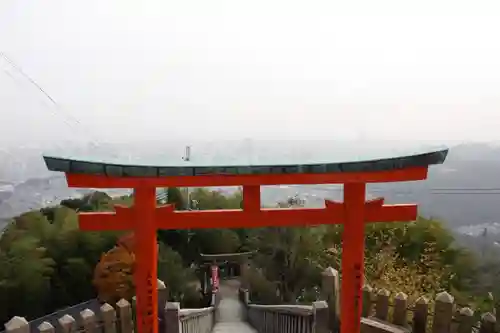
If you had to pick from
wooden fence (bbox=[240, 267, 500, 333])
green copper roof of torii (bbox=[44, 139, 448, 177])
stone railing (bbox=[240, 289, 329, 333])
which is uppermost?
green copper roof of torii (bbox=[44, 139, 448, 177])

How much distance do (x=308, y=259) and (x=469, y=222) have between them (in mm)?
3482

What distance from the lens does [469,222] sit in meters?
9.02

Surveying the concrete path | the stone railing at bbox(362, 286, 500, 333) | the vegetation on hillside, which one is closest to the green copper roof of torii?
the stone railing at bbox(362, 286, 500, 333)

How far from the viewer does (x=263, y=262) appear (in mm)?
9930

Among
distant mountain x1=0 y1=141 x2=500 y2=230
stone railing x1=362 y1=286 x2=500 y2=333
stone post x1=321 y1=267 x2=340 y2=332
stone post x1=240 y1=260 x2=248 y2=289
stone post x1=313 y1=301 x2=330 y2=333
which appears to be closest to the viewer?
stone railing x1=362 y1=286 x2=500 y2=333

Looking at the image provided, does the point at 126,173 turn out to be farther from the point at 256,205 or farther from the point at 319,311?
the point at 319,311

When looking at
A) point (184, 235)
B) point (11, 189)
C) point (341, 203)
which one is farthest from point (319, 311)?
point (11, 189)

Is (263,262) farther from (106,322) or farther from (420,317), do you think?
(106,322)

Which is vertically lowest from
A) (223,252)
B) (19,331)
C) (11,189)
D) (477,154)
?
(223,252)

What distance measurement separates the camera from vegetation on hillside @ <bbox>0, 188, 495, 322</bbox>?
24.8ft

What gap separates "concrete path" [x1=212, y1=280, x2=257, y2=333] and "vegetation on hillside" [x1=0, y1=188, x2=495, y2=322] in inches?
24.1

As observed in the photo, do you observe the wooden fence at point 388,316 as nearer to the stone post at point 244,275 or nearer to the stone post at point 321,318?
the stone post at point 321,318

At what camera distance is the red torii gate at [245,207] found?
3609 mm

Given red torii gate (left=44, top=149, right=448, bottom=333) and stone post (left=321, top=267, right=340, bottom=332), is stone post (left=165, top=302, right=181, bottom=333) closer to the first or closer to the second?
red torii gate (left=44, top=149, right=448, bottom=333)
